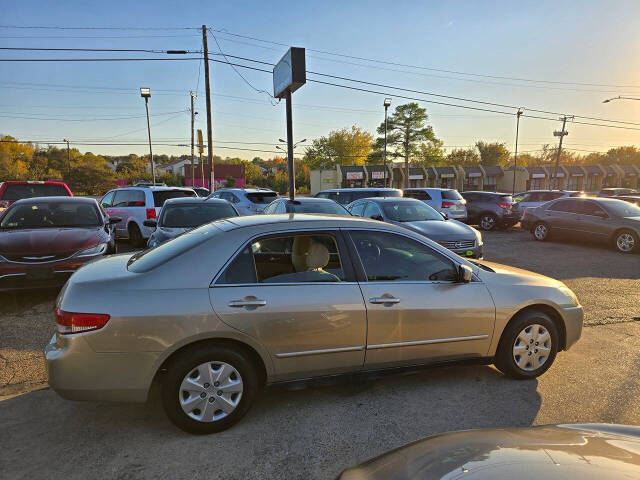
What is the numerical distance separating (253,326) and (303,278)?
53cm

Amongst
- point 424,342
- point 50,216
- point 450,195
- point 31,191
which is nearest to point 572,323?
point 424,342

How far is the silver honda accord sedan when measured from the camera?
256 cm

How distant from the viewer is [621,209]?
35.3 feet

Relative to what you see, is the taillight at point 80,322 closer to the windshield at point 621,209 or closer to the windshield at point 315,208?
the windshield at point 315,208

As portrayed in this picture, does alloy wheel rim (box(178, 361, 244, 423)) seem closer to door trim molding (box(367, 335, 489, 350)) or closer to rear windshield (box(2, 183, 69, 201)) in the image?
door trim molding (box(367, 335, 489, 350))

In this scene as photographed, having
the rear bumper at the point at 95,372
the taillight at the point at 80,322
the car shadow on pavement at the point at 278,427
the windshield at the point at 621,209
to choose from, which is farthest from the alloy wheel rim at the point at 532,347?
the windshield at the point at 621,209

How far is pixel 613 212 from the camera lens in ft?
35.1

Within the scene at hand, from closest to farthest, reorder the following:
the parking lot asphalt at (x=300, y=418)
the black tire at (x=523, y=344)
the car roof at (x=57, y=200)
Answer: the parking lot asphalt at (x=300, y=418) → the black tire at (x=523, y=344) → the car roof at (x=57, y=200)

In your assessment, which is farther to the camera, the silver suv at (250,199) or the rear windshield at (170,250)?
the silver suv at (250,199)

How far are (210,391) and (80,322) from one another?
3.17 ft

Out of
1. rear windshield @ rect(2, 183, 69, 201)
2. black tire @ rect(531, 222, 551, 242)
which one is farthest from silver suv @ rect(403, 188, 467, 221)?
rear windshield @ rect(2, 183, 69, 201)

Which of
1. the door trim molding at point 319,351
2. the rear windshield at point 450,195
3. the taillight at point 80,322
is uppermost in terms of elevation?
the rear windshield at point 450,195

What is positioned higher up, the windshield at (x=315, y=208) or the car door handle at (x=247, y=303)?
the windshield at (x=315, y=208)

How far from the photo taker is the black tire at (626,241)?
33.0ft
